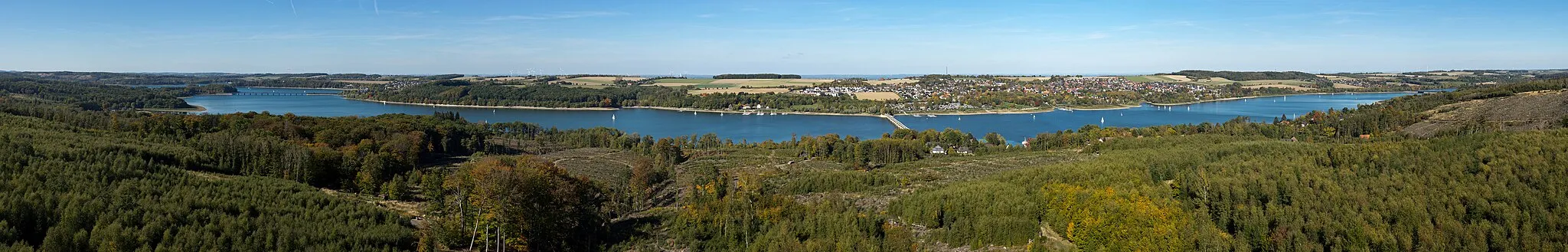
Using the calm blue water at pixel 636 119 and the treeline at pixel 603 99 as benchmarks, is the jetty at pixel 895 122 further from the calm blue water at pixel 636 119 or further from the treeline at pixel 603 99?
the treeline at pixel 603 99

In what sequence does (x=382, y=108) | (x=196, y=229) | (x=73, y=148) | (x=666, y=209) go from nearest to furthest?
(x=196, y=229) < (x=73, y=148) < (x=666, y=209) < (x=382, y=108)

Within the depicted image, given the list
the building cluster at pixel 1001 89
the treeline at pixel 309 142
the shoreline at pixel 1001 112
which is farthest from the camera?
the building cluster at pixel 1001 89

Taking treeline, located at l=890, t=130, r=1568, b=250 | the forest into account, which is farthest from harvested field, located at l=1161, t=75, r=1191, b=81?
treeline, located at l=890, t=130, r=1568, b=250

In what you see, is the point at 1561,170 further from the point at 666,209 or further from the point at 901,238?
the point at 666,209

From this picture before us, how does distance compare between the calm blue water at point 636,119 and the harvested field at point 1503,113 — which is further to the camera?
the calm blue water at point 636,119

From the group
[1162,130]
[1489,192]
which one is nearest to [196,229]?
[1489,192]

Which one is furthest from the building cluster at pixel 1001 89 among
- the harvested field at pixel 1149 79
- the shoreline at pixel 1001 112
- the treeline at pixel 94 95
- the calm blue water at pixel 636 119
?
the treeline at pixel 94 95
